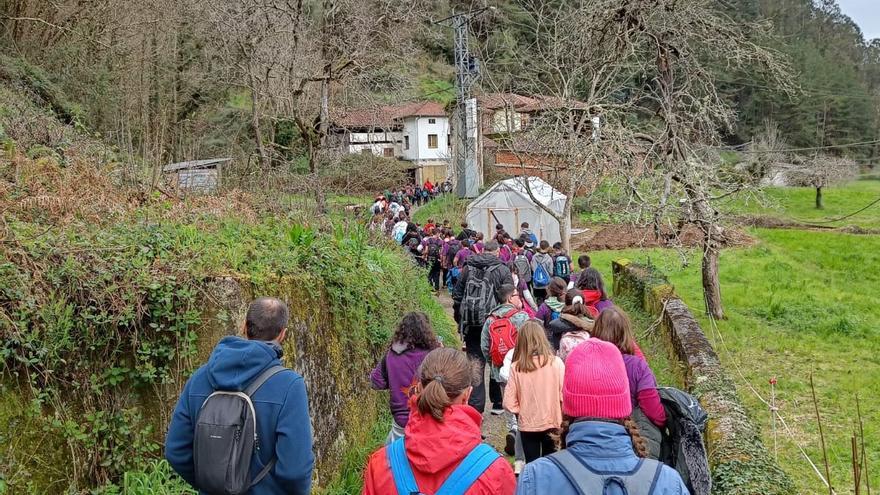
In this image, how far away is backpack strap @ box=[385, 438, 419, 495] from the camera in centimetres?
264

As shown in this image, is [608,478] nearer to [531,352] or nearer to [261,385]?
[261,385]

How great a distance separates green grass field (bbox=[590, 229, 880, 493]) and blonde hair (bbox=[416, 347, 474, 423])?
413cm

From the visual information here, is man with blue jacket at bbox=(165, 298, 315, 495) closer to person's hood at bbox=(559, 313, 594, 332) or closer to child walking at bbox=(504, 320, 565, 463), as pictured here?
child walking at bbox=(504, 320, 565, 463)

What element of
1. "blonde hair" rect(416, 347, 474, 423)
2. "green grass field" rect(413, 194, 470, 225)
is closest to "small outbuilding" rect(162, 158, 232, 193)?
"blonde hair" rect(416, 347, 474, 423)

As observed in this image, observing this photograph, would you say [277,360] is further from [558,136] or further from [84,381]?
[558,136]

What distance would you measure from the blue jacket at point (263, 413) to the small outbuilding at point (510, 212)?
20.8 metres

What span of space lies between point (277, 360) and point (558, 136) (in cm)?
1400

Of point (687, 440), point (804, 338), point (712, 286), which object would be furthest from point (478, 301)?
point (804, 338)

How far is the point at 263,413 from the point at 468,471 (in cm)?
104

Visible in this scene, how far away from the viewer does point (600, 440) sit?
2.40 m

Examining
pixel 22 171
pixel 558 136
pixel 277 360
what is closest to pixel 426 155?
pixel 558 136

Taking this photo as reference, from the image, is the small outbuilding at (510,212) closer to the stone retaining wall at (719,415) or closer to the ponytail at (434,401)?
the stone retaining wall at (719,415)

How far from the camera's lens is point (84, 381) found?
160 inches

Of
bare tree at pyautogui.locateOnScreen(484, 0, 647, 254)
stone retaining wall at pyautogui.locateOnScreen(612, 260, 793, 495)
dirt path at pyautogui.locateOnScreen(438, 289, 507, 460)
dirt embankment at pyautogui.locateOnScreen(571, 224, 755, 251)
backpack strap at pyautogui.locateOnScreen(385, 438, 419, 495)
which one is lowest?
dirt path at pyautogui.locateOnScreen(438, 289, 507, 460)
